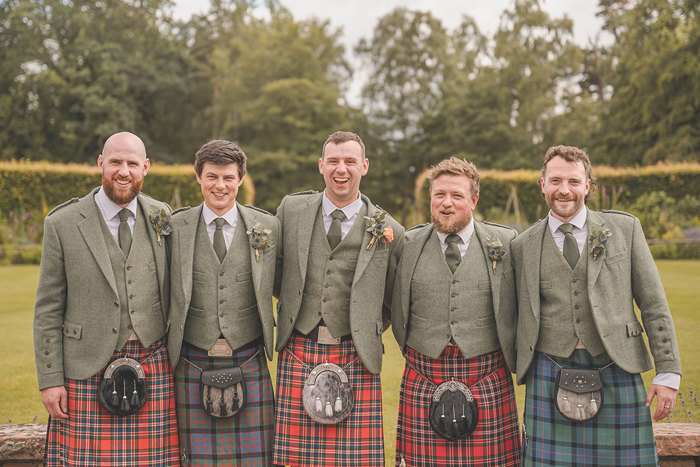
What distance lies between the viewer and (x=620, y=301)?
8.86ft

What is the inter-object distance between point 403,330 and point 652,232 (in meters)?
7.92

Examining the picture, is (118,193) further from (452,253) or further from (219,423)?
(452,253)

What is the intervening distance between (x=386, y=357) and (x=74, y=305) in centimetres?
313

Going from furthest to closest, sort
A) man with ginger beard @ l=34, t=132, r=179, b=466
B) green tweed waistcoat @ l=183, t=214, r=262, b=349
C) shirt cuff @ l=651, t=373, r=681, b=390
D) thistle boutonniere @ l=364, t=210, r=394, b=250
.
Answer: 1. thistle boutonniere @ l=364, t=210, r=394, b=250
2. green tweed waistcoat @ l=183, t=214, r=262, b=349
3. man with ginger beard @ l=34, t=132, r=179, b=466
4. shirt cuff @ l=651, t=373, r=681, b=390

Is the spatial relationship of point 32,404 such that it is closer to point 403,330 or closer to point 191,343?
point 191,343

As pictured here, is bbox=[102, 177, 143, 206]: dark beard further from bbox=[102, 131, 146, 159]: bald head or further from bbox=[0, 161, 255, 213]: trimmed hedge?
bbox=[0, 161, 255, 213]: trimmed hedge

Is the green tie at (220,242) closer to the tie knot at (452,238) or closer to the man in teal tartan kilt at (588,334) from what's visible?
the tie knot at (452,238)

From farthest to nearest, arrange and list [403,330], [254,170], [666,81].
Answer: [254,170], [666,81], [403,330]

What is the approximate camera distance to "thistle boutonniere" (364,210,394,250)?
9.60 ft

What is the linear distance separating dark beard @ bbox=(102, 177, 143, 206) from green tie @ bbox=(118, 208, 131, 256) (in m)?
0.05

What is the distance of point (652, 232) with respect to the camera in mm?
9547

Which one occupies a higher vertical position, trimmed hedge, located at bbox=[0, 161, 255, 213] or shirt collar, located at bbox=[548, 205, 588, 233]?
trimmed hedge, located at bbox=[0, 161, 255, 213]

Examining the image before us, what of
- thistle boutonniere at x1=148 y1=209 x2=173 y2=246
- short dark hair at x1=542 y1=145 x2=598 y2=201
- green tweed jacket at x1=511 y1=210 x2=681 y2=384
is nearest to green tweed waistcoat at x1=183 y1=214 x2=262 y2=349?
thistle boutonniere at x1=148 y1=209 x2=173 y2=246

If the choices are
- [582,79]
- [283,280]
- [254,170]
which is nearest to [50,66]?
[254,170]
